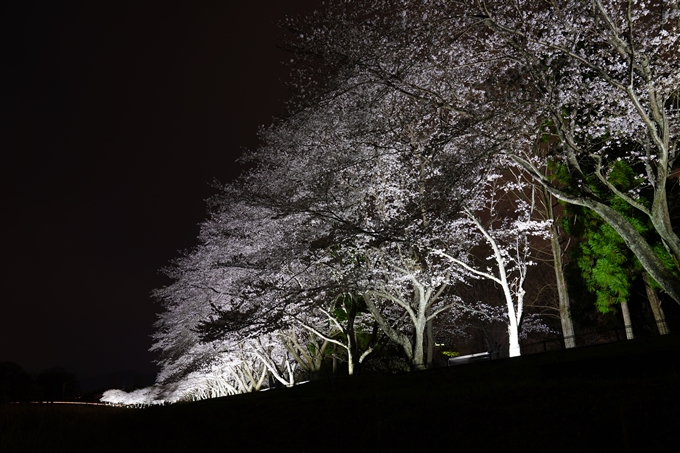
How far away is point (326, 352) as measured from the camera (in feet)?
80.9

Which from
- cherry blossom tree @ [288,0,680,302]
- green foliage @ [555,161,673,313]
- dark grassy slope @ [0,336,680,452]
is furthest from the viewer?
green foliage @ [555,161,673,313]

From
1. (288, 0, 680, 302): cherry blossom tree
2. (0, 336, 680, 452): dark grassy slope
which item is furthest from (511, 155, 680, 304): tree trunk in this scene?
(0, 336, 680, 452): dark grassy slope

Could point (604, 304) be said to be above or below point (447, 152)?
below

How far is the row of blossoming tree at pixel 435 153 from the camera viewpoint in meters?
9.20

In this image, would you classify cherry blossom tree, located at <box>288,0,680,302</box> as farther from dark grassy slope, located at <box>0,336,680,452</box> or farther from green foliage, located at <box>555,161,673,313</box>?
green foliage, located at <box>555,161,673,313</box>

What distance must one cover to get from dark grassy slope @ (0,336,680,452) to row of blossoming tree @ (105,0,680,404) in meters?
4.23

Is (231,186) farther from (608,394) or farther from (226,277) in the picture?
(608,394)

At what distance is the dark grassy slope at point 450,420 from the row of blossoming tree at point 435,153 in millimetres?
4228

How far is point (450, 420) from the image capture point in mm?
4289

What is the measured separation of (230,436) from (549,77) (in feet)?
29.8

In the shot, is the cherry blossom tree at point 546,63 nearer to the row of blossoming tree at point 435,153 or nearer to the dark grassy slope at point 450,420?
the row of blossoming tree at point 435,153

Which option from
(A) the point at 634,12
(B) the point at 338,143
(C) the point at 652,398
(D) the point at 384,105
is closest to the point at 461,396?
(C) the point at 652,398

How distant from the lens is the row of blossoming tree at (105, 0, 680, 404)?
30.2 feet

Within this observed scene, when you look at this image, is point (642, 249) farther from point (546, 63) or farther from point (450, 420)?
point (450, 420)
